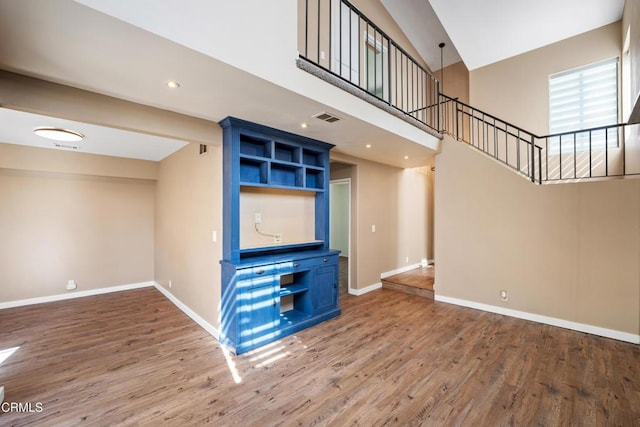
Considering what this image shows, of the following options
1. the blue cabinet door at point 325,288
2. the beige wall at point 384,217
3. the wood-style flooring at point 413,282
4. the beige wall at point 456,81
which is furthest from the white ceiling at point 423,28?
the blue cabinet door at point 325,288

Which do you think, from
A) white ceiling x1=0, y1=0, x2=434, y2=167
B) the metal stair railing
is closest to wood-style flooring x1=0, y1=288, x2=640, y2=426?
the metal stair railing

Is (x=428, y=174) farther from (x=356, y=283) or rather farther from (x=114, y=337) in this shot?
(x=114, y=337)

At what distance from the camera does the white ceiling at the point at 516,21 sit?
13.5ft

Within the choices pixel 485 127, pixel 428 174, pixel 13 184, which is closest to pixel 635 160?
pixel 485 127

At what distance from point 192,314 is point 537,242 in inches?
196

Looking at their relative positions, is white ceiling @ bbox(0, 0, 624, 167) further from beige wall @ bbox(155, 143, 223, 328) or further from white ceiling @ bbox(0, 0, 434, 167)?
beige wall @ bbox(155, 143, 223, 328)

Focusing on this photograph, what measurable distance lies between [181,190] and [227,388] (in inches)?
119

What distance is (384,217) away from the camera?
551 centimetres

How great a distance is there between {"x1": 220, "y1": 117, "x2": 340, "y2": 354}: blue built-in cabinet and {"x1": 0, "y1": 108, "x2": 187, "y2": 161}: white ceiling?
1.37 meters

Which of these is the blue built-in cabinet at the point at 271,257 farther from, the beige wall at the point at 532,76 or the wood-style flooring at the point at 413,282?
the beige wall at the point at 532,76

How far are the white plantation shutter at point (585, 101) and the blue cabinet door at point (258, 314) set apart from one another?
18.3 ft

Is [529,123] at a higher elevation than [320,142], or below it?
higher

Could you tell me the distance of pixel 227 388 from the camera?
2.29 meters

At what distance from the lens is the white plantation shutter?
428cm
